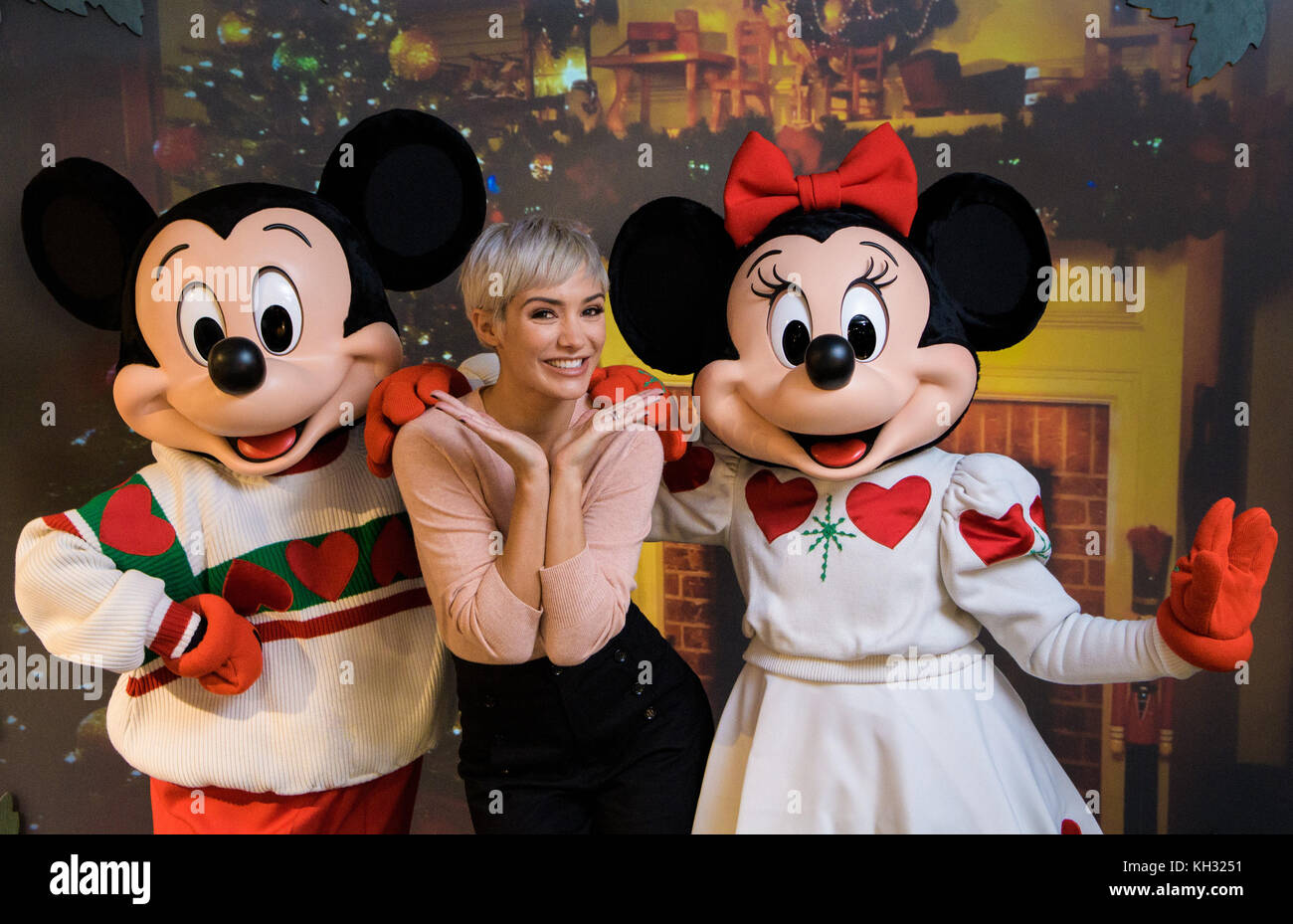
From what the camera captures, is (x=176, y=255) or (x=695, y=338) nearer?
(x=176, y=255)

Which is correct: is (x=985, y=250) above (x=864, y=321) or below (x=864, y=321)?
above

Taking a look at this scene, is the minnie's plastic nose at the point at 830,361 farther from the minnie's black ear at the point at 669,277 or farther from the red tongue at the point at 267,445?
the red tongue at the point at 267,445

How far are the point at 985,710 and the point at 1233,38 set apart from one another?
1.39 meters

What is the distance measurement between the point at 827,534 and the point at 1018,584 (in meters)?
0.31

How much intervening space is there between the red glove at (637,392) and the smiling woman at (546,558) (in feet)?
0.14

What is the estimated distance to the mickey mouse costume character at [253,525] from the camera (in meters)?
1.65

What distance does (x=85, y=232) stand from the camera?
1904mm

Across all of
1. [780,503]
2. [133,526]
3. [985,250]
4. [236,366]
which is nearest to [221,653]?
[133,526]

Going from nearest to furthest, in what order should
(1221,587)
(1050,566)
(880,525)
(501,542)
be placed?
(1221,587) → (501,542) → (880,525) → (1050,566)

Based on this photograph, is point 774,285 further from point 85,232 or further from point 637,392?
point 85,232
